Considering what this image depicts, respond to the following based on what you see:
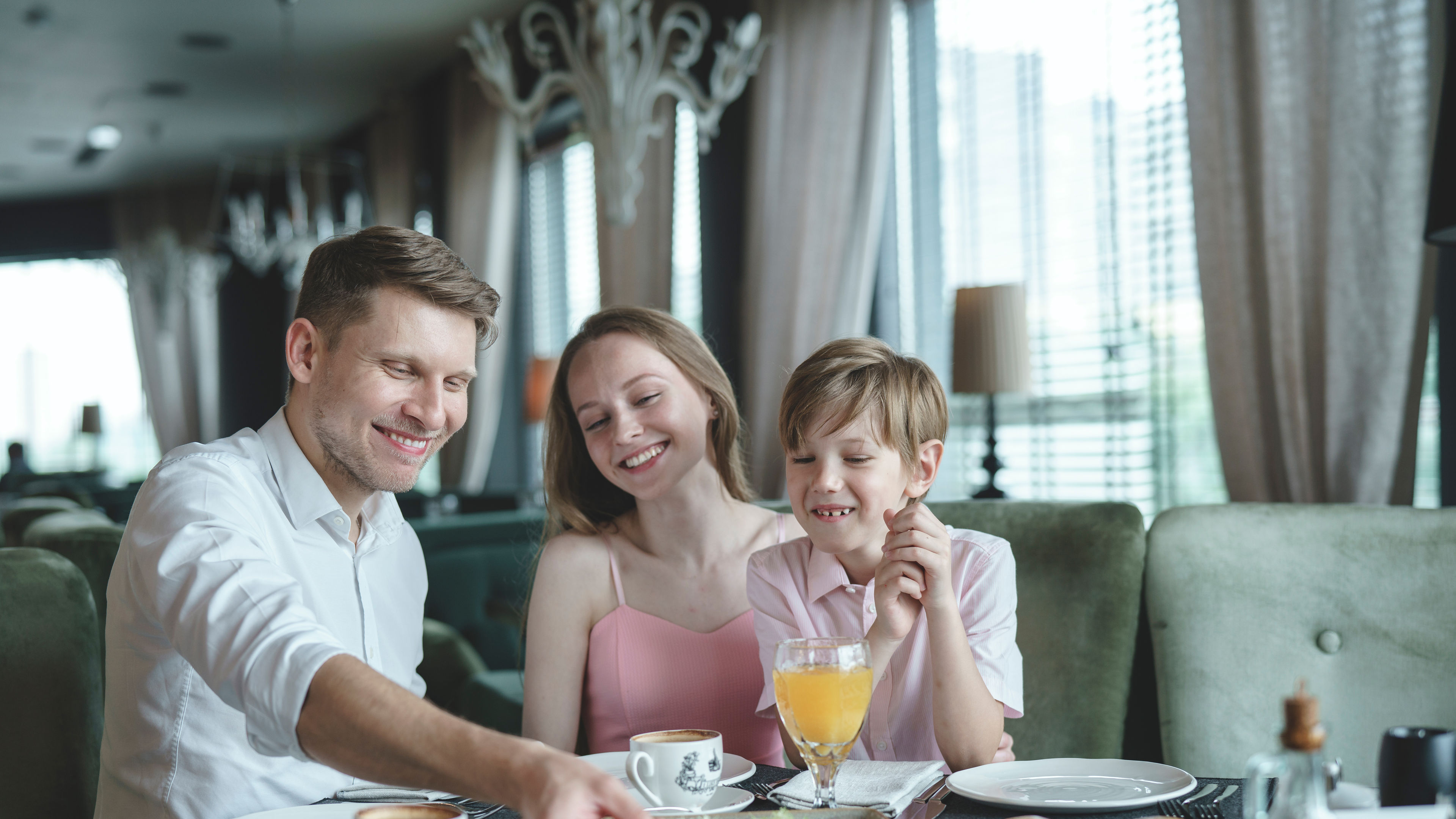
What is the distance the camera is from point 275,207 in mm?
9664

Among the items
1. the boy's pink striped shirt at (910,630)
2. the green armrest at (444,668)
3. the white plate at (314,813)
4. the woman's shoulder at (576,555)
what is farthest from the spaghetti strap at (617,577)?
the green armrest at (444,668)

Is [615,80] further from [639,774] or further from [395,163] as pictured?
[395,163]

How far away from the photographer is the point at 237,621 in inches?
39.5

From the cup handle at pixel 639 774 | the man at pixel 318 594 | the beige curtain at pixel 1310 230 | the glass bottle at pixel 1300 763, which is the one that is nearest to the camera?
the glass bottle at pixel 1300 763

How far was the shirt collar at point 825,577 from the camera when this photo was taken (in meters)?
1.52

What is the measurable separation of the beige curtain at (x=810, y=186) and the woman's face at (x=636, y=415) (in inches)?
78.0

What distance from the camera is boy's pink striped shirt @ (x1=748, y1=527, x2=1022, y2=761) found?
1413 mm

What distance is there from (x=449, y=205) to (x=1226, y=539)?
5.80m

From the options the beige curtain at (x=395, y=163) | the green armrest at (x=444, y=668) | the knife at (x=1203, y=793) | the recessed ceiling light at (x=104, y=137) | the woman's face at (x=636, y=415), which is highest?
the recessed ceiling light at (x=104, y=137)

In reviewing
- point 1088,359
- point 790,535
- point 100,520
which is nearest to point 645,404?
point 790,535

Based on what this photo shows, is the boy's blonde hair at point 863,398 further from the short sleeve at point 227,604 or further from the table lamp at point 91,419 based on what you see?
the table lamp at point 91,419

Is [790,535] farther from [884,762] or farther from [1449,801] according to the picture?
[1449,801]

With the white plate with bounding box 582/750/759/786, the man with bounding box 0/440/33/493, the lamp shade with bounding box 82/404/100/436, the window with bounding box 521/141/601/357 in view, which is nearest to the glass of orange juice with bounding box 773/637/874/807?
the white plate with bounding box 582/750/759/786

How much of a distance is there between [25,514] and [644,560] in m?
2.74
